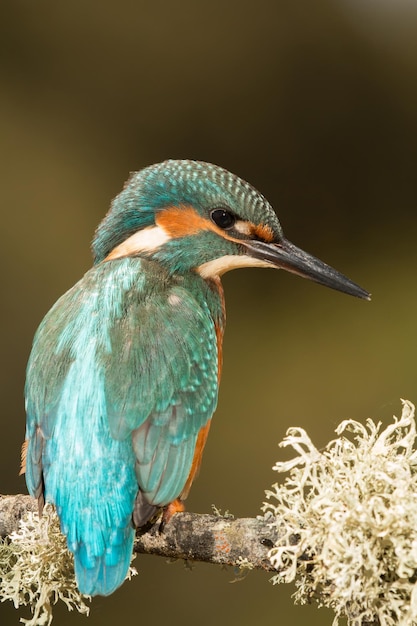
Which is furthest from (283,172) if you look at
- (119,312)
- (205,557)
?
(205,557)

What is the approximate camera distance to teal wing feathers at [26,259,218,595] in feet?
5.18

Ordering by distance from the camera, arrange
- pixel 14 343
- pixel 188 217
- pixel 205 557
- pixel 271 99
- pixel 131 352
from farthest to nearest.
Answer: pixel 271 99
pixel 14 343
pixel 188 217
pixel 131 352
pixel 205 557

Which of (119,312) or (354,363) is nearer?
(119,312)

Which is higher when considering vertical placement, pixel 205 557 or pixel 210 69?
pixel 210 69

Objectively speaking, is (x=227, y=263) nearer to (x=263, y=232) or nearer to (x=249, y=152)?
(x=263, y=232)

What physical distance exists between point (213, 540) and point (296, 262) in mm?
720

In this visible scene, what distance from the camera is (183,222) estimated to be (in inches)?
80.0

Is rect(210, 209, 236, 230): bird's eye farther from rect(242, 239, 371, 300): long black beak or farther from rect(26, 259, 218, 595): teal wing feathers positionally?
rect(26, 259, 218, 595): teal wing feathers

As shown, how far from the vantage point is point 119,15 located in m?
3.56

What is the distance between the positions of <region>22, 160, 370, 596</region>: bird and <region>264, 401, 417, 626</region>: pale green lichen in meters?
0.30

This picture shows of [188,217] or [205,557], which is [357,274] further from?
[205,557]

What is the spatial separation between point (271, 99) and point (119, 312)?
201cm

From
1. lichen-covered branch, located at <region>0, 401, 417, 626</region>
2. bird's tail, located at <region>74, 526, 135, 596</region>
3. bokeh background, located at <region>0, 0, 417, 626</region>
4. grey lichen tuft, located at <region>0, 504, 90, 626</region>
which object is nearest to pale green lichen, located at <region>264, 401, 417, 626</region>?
lichen-covered branch, located at <region>0, 401, 417, 626</region>

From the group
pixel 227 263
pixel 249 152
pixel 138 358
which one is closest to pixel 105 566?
pixel 138 358
